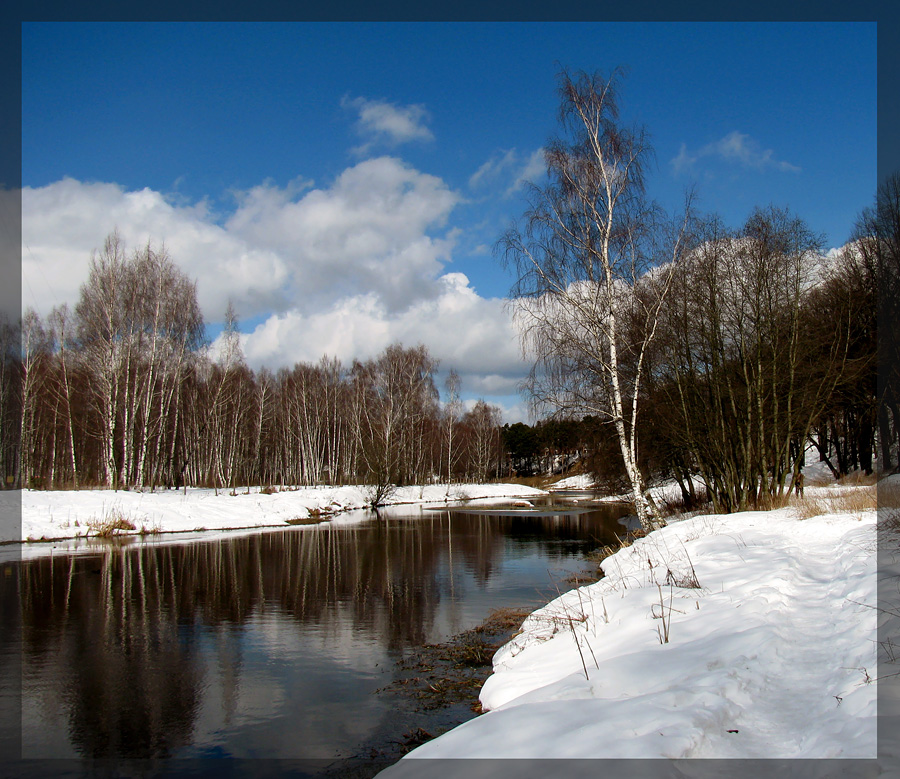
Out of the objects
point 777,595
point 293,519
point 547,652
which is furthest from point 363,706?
point 293,519

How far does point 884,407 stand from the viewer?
907 inches

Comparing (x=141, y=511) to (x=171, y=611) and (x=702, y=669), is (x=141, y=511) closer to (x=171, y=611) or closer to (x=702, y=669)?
(x=171, y=611)

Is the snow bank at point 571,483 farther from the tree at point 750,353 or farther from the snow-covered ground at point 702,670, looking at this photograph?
the snow-covered ground at point 702,670

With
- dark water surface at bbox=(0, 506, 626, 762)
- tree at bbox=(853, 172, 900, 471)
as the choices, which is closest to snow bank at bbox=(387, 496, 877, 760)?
dark water surface at bbox=(0, 506, 626, 762)

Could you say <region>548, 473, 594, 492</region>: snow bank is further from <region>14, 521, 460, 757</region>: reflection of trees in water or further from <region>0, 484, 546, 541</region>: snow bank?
<region>14, 521, 460, 757</region>: reflection of trees in water

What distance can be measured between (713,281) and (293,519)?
21344 mm

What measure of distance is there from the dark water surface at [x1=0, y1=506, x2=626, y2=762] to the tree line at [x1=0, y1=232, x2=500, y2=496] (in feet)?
43.7

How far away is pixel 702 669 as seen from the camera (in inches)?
187

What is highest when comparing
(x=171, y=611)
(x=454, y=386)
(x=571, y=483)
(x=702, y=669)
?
(x=454, y=386)

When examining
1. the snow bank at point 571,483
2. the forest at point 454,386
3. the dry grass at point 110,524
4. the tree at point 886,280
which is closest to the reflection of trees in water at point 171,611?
the dry grass at point 110,524

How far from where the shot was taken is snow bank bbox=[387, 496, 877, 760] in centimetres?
370

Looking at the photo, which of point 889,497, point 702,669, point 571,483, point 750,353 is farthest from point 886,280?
point 571,483

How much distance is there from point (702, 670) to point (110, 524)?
22.0m

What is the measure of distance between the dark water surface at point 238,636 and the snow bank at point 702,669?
1.65 meters
